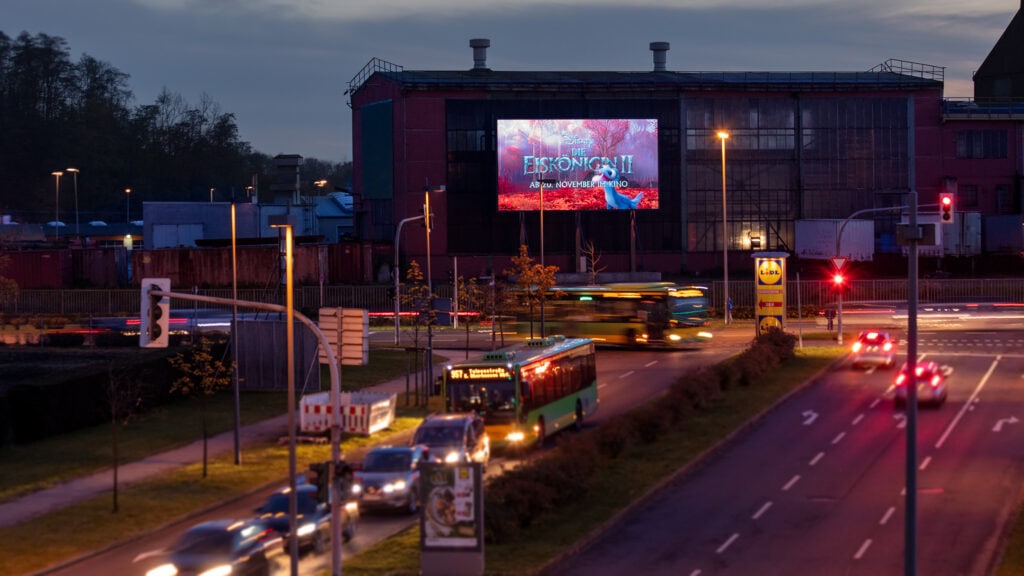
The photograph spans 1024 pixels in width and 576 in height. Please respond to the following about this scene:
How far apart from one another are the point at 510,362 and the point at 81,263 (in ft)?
207

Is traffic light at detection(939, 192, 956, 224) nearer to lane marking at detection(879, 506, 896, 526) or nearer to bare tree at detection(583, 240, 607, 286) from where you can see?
lane marking at detection(879, 506, 896, 526)

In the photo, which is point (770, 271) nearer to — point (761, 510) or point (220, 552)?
point (761, 510)

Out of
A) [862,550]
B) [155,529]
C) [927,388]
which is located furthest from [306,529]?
[927,388]

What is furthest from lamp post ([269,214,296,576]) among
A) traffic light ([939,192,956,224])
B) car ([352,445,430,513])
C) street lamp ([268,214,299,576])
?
traffic light ([939,192,956,224])

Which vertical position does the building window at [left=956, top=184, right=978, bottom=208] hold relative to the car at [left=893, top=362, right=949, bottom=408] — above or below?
above

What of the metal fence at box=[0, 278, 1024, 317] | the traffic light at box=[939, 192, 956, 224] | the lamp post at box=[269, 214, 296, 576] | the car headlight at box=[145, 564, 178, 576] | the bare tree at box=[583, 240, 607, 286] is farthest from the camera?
the bare tree at box=[583, 240, 607, 286]

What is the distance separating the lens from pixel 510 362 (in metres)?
34.2

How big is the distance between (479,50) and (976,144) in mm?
40333

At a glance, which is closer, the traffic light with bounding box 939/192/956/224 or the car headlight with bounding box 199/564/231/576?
the car headlight with bounding box 199/564/231/576

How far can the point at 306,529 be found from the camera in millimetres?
23656

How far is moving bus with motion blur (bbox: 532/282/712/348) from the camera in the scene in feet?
188

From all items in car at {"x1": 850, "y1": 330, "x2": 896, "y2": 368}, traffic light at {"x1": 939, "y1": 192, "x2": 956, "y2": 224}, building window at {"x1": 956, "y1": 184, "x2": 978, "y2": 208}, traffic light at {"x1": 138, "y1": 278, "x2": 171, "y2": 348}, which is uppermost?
building window at {"x1": 956, "y1": 184, "x2": 978, "y2": 208}

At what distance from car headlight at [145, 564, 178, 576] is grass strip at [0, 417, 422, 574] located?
3.98m

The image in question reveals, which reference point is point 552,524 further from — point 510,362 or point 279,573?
point 510,362
